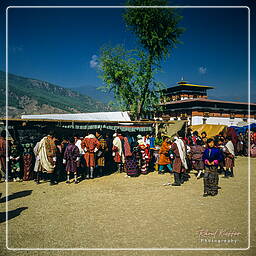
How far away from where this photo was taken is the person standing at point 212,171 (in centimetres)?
672

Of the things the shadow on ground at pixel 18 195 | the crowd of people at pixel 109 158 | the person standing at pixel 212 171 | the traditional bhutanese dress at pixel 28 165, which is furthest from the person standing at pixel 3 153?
the person standing at pixel 212 171

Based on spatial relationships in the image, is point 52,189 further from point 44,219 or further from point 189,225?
point 189,225

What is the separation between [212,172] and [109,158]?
5.41m

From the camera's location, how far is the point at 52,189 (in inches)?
302

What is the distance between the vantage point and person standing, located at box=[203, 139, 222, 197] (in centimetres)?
672

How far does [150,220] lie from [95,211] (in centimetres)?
142

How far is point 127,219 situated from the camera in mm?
A: 5016

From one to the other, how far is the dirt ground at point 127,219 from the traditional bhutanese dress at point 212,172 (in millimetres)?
257

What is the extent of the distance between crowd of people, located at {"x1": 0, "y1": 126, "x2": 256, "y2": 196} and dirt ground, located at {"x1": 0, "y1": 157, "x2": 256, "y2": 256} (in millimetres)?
735

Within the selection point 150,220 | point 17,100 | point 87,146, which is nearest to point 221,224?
point 150,220

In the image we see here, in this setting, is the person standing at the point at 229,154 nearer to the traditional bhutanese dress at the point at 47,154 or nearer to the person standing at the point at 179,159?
the person standing at the point at 179,159

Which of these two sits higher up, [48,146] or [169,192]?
[48,146]

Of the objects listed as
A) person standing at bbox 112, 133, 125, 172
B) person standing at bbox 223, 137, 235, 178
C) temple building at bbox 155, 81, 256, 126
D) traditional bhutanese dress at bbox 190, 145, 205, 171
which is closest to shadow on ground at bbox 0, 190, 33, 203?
person standing at bbox 112, 133, 125, 172

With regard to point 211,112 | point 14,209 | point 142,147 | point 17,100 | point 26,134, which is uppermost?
point 17,100
